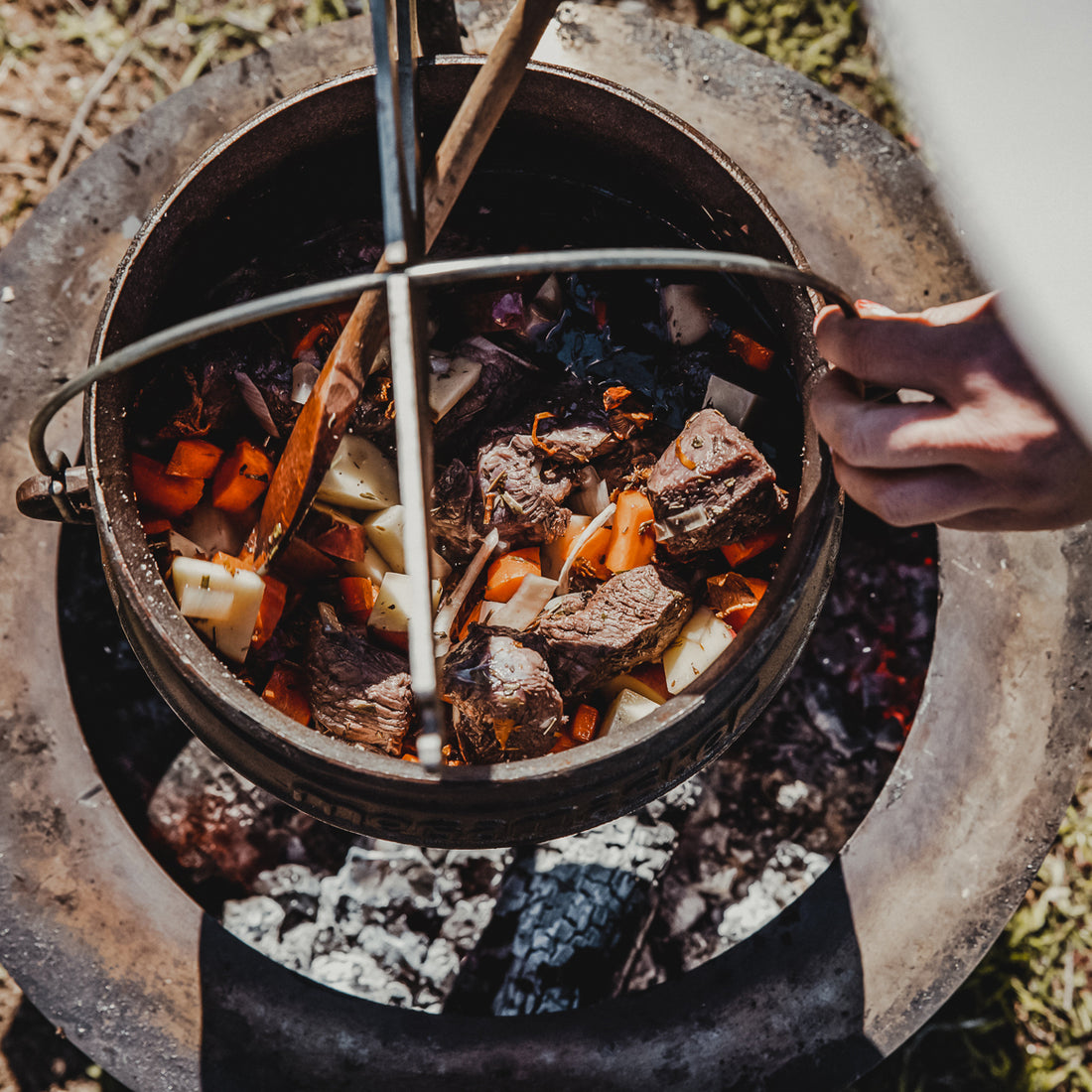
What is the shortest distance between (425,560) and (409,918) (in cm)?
153

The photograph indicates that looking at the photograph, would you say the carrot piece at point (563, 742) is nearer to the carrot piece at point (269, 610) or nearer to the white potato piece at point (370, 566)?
the white potato piece at point (370, 566)

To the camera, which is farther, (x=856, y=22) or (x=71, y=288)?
(x=856, y=22)

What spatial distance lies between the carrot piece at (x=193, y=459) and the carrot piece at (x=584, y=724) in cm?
104

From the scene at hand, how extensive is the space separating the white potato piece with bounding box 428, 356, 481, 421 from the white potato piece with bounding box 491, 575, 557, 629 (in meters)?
0.45

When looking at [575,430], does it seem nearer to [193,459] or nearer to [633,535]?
[633,535]

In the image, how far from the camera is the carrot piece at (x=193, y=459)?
194 centimetres

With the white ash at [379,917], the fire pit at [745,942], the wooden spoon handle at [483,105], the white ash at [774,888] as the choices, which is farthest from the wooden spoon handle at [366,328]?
the white ash at [774,888]

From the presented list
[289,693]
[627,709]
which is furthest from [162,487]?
[627,709]

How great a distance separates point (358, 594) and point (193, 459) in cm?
49

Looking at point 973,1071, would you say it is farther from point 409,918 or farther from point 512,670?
point 512,670

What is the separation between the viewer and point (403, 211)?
1.31 m

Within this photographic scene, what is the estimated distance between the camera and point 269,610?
1.94 metres

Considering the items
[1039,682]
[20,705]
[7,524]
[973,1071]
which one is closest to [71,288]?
[7,524]

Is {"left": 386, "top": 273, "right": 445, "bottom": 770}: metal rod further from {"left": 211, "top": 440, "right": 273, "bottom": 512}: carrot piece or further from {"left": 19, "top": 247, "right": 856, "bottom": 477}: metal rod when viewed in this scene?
{"left": 211, "top": 440, "right": 273, "bottom": 512}: carrot piece
